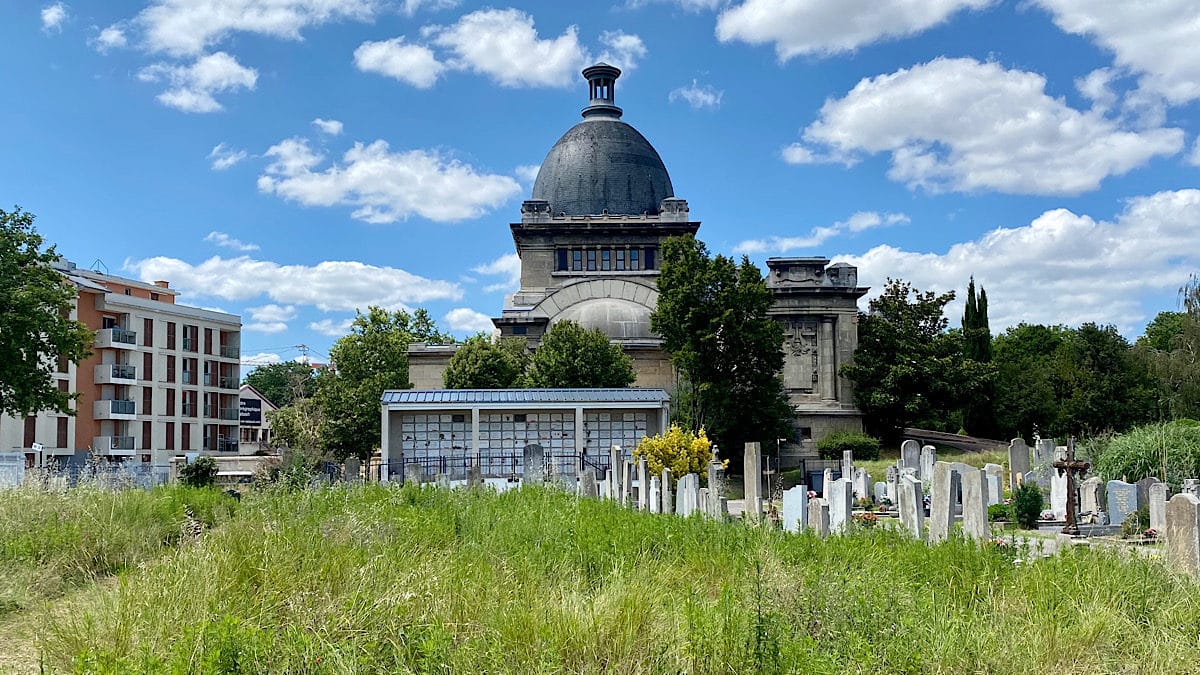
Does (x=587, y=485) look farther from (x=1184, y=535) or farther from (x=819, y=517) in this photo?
(x=1184, y=535)

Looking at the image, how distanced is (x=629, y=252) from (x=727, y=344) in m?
16.3

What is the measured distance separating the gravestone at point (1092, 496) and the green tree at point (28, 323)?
27.1 metres

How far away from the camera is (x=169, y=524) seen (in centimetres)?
1474

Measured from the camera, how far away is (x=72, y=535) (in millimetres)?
12344

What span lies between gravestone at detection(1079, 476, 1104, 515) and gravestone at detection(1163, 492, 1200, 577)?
11.3 metres

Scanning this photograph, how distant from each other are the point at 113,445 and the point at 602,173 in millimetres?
28870

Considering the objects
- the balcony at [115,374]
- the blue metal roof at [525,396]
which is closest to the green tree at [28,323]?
the blue metal roof at [525,396]

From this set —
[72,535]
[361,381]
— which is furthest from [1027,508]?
[361,381]

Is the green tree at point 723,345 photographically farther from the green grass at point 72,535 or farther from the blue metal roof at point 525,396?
the green grass at point 72,535

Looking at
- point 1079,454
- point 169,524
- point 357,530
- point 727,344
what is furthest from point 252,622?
point 727,344

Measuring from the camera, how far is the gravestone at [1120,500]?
19016 millimetres

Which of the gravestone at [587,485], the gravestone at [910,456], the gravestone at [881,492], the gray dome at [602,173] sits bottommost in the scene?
the gravestone at [881,492]

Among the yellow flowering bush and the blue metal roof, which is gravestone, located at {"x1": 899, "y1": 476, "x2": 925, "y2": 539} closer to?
the yellow flowering bush

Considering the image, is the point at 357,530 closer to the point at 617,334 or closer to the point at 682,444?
the point at 682,444
